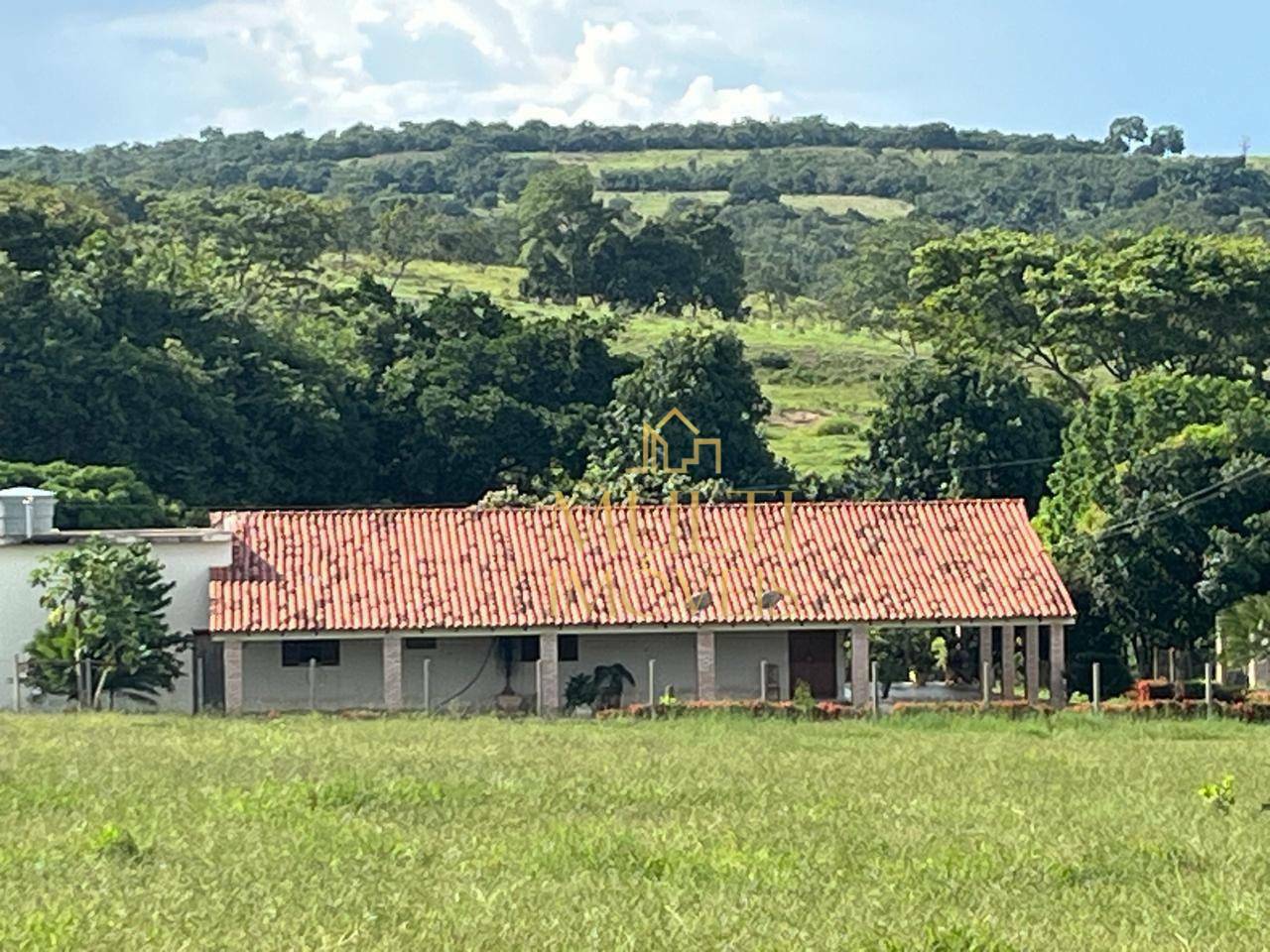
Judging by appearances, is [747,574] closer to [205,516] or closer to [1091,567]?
[1091,567]

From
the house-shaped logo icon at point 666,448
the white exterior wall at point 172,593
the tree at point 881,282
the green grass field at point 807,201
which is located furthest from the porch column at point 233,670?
the green grass field at point 807,201

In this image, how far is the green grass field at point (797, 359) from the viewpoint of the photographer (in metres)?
76.1

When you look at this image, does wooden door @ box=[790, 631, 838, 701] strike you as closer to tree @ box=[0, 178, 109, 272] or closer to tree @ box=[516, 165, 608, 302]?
tree @ box=[0, 178, 109, 272]

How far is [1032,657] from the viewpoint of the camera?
4362cm

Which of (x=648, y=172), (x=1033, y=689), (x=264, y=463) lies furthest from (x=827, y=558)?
(x=648, y=172)

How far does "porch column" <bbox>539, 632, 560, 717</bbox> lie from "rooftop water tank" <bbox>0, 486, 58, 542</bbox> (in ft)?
30.5

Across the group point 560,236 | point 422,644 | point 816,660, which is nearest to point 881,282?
point 560,236

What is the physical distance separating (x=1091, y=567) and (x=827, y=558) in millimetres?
6464

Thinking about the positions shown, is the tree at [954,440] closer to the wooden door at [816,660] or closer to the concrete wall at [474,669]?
the wooden door at [816,660]

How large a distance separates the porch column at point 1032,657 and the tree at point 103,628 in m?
15.2

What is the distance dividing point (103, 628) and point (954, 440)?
2617 cm

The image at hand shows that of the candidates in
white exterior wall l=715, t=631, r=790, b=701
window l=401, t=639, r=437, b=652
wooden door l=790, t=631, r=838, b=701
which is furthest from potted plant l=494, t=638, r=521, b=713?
wooden door l=790, t=631, r=838, b=701

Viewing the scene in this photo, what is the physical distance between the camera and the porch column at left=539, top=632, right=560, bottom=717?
41.3m

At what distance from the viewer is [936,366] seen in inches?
2435
